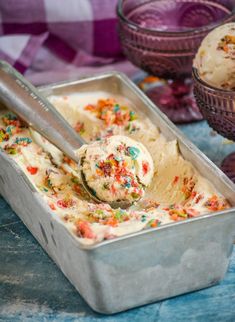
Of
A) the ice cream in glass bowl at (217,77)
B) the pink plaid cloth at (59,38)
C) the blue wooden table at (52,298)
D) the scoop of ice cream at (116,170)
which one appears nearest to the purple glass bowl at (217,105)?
the ice cream in glass bowl at (217,77)

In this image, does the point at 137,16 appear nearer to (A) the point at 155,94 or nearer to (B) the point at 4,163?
(A) the point at 155,94

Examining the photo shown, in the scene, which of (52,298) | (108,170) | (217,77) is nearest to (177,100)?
(217,77)

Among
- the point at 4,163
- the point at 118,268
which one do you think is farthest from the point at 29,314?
the point at 4,163

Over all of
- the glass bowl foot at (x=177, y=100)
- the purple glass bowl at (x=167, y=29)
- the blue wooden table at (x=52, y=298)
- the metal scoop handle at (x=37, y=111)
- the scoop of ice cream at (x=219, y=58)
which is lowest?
the glass bowl foot at (x=177, y=100)

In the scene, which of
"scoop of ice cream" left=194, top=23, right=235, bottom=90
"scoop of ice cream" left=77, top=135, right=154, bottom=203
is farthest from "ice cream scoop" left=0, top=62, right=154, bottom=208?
"scoop of ice cream" left=194, top=23, right=235, bottom=90

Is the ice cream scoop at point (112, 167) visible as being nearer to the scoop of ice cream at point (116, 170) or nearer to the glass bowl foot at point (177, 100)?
the scoop of ice cream at point (116, 170)

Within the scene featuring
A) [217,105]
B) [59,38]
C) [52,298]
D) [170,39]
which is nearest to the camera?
[52,298]

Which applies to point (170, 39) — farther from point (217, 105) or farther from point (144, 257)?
point (144, 257)
